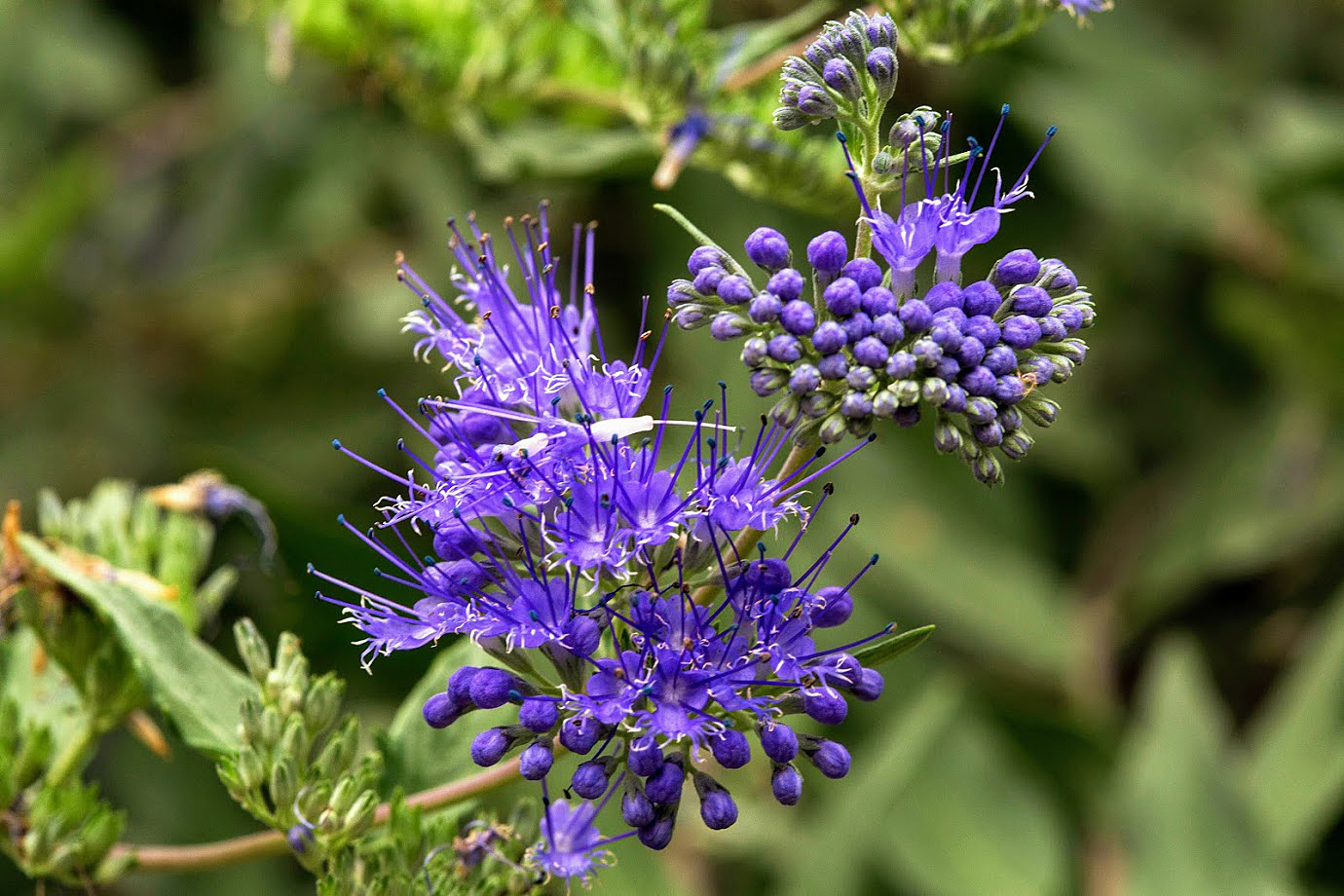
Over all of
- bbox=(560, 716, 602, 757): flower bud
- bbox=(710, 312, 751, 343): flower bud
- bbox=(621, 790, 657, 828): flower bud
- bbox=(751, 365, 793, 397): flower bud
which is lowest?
bbox=(621, 790, 657, 828): flower bud

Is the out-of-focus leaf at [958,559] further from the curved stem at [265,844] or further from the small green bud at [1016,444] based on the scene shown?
the small green bud at [1016,444]

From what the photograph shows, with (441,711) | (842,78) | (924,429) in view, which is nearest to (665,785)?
(441,711)

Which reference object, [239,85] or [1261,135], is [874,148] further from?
[239,85]

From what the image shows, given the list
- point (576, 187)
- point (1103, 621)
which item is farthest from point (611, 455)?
point (1103, 621)

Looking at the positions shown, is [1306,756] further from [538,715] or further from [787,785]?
[538,715]

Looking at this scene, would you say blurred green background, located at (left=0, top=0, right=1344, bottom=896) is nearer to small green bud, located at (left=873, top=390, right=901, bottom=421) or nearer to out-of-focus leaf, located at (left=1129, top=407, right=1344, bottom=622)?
out-of-focus leaf, located at (left=1129, top=407, right=1344, bottom=622)

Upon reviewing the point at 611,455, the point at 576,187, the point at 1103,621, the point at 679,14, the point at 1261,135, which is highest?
the point at 679,14

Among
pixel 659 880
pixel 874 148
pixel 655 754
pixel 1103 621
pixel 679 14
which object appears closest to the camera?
pixel 655 754

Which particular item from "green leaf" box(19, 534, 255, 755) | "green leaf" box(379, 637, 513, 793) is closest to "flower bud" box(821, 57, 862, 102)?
"green leaf" box(379, 637, 513, 793)
